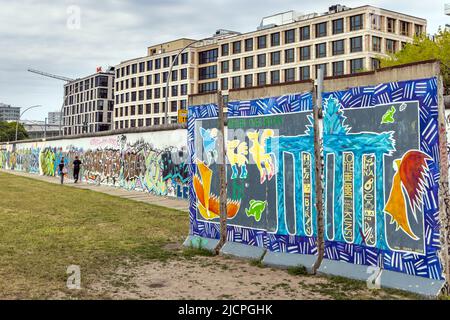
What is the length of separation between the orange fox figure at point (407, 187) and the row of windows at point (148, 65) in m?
75.5

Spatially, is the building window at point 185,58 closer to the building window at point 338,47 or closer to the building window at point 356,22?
the building window at point 338,47

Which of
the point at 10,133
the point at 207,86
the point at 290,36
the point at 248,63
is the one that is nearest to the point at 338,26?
the point at 290,36

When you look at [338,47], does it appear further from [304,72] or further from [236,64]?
[236,64]

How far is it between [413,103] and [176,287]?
4.04 m

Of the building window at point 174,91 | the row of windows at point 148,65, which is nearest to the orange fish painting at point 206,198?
the row of windows at point 148,65

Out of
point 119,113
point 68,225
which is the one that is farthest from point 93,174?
point 119,113

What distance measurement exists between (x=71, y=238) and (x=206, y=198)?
3082 millimetres

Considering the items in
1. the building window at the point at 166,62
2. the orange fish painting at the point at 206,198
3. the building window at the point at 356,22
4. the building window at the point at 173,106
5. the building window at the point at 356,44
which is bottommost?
the orange fish painting at the point at 206,198

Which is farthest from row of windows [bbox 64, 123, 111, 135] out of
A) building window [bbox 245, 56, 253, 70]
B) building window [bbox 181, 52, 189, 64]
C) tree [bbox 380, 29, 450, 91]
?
tree [bbox 380, 29, 450, 91]

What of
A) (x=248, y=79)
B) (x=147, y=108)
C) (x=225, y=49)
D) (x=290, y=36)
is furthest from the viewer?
(x=147, y=108)

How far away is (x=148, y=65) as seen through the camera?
3514 inches

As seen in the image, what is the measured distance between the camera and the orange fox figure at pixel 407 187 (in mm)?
5902

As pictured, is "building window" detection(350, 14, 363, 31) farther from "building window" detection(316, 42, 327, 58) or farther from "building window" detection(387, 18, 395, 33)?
"building window" detection(387, 18, 395, 33)

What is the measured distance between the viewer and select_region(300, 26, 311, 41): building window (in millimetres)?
62906
